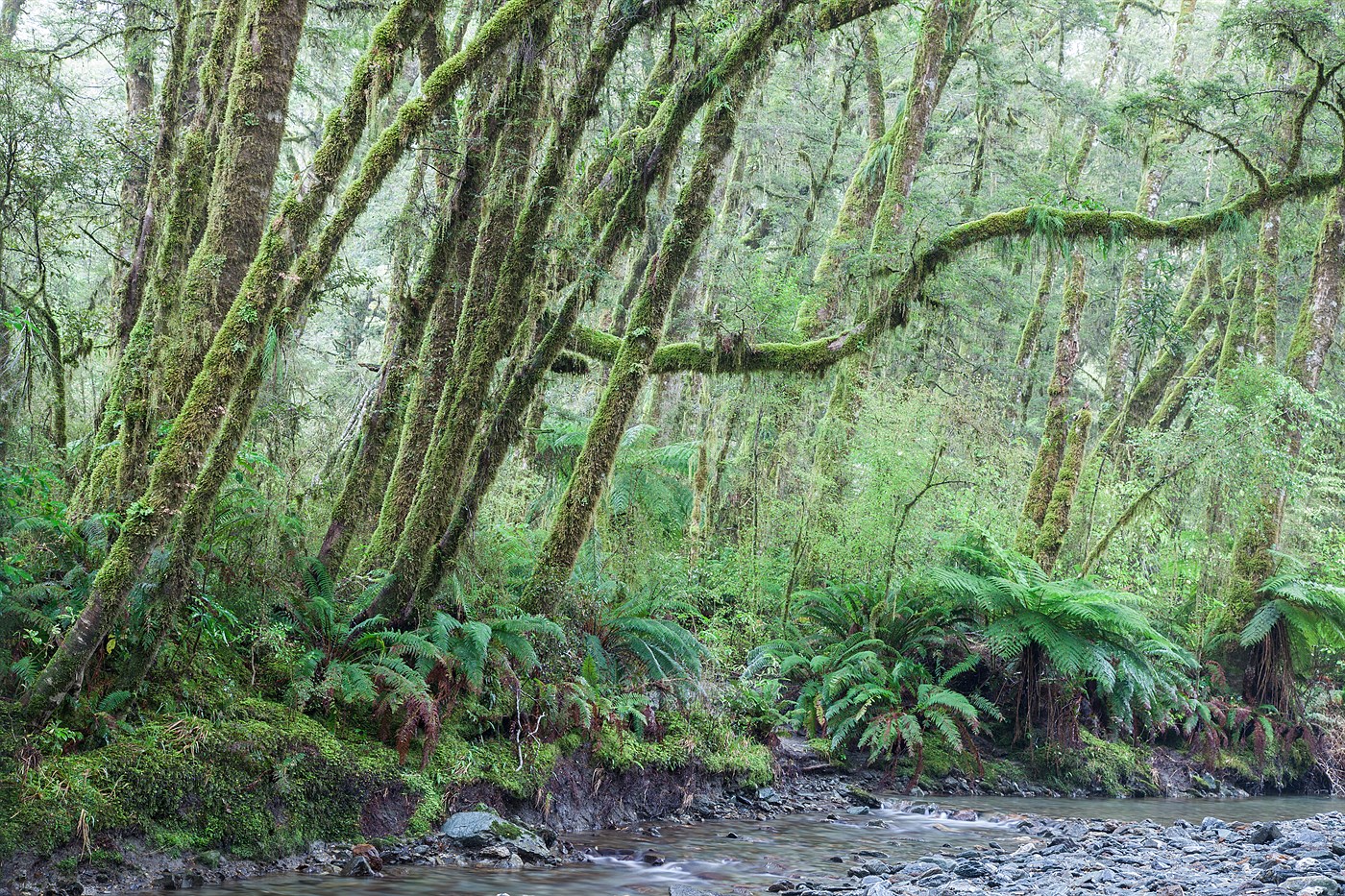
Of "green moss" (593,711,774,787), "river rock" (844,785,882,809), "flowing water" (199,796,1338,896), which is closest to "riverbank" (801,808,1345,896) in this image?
"flowing water" (199,796,1338,896)

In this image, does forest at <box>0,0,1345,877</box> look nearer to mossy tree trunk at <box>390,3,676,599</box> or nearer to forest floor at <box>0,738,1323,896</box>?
mossy tree trunk at <box>390,3,676,599</box>

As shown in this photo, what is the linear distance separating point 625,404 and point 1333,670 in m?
13.2

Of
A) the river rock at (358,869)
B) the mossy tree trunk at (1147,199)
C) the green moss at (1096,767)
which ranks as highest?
the mossy tree trunk at (1147,199)

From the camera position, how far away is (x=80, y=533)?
563cm

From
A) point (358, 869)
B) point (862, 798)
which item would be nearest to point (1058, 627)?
point (862, 798)

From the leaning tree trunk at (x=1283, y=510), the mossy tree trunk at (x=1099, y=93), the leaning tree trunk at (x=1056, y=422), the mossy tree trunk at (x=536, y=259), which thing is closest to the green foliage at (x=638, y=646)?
the mossy tree trunk at (x=536, y=259)

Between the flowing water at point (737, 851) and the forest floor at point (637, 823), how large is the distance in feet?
0.59

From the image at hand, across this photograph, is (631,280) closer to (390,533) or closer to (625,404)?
(625,404)

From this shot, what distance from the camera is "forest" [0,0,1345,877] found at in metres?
5.48

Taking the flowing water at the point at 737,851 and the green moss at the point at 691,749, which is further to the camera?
the green moss at the point at 691,749

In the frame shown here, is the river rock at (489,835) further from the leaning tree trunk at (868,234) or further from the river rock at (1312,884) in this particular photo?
the leaning tree trunk at (868,234)

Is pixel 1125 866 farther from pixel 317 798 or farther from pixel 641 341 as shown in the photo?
pixel 641 341

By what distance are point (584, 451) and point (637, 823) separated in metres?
3.10

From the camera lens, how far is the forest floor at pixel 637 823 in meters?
4.83
